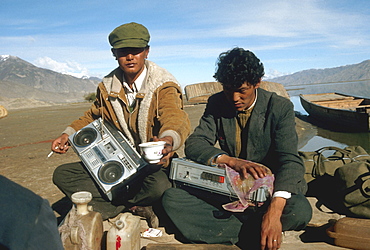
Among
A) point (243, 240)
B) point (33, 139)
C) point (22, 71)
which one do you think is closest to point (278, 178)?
point (243, 240)

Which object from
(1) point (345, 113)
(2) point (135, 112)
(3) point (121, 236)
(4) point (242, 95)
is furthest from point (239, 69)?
(1) point (345, 113)

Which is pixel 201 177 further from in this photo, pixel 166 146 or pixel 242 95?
pixel 242 95

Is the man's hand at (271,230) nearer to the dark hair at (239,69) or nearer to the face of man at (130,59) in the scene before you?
the dark hair at (239,69)

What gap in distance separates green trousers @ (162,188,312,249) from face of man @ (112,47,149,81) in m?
1.12

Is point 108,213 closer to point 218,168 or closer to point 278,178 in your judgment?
point 218,168

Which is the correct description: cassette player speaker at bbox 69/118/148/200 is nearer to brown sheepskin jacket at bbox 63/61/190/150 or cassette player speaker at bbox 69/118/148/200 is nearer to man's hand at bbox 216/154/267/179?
brown sheepskin jacket at bbox 63/61/190/150

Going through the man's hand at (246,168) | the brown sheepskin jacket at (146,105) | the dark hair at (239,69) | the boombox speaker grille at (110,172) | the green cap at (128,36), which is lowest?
the boombox speaker grille at (110,172)

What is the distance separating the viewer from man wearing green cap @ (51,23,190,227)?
3047mm

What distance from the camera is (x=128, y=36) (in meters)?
3.07

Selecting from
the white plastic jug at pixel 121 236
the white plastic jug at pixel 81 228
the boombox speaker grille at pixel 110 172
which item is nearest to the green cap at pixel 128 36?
the boombox speaker grille at pixel 110 172

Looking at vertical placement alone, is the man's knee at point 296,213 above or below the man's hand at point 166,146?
below

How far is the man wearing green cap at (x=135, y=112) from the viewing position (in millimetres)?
3047

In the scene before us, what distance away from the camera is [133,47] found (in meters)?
3.13

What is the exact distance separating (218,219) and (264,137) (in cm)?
73
